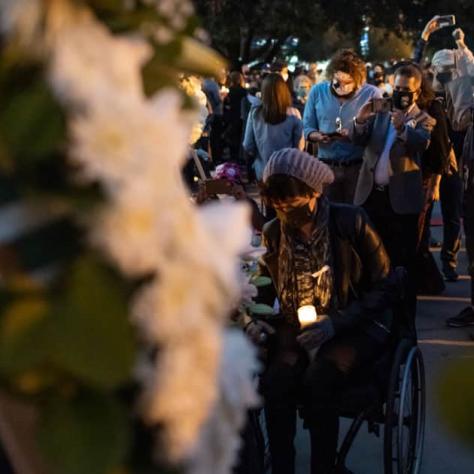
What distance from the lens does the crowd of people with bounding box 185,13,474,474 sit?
3520 mm

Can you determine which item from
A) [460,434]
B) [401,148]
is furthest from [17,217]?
[401,148]

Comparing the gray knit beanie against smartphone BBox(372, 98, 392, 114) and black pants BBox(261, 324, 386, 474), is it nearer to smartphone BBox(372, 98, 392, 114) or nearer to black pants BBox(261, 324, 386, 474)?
black pants BBox(261, 324, 386, 474)

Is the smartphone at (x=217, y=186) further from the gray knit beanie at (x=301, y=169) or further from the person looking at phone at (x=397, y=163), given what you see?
the person looking at phone at (x=397, y=163)

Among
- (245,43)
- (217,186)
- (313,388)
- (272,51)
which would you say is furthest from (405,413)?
(272,51)

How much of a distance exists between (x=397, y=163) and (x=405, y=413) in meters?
2.51

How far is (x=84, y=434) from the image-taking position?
0.86 metres

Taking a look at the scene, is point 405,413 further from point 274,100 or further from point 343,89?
point 274,100

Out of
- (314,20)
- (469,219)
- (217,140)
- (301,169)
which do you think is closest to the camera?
Answer: (301,169)

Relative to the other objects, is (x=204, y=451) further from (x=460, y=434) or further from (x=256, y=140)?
(x=256, y=140)

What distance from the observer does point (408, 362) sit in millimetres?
3537

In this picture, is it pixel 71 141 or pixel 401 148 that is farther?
pixel 401 148

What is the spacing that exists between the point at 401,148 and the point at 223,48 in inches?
877

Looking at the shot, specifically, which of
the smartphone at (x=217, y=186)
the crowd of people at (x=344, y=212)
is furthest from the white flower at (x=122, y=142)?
the smartphone at (x=217, y=186)

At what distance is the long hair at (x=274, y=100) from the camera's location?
7172 millimetres
